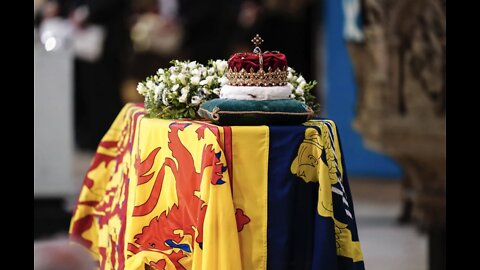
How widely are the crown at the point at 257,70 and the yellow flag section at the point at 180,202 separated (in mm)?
236

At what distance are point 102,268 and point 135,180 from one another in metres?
0.59

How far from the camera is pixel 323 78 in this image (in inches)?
451

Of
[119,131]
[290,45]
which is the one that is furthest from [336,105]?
[119,131]

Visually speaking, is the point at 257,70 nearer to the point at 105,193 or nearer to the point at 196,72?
the point at 196,72

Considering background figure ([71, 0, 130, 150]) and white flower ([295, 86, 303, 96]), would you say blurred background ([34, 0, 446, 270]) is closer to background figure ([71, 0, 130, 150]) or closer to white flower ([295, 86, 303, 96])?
background figure ([71, 0, 130, 150])

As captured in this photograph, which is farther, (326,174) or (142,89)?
(142,89)

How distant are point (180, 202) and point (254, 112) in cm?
44

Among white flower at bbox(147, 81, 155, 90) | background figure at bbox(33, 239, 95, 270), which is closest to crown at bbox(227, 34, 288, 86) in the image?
white flower at bbox(147, 81, 155, 90)

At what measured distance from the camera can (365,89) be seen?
741 cm

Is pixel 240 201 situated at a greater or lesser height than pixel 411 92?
lesser

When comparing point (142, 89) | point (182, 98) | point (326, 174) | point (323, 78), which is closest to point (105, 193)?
point (142, 89)

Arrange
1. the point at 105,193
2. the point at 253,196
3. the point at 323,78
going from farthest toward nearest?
the point at 323,78, the point at 105,193, the point at 253,196

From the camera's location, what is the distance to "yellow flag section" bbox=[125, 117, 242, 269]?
169 inches

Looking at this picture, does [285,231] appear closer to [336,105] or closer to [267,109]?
[267,109]
